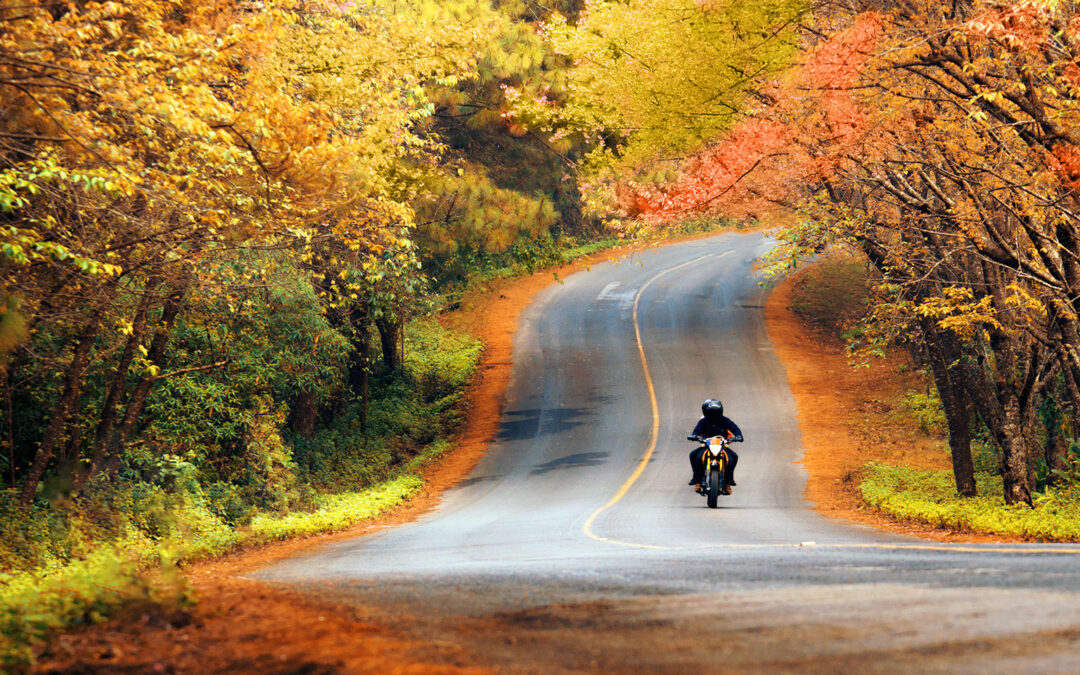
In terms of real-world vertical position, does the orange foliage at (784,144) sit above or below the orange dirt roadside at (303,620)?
above

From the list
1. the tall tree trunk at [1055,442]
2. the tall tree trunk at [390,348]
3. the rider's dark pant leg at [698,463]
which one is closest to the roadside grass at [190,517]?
the tall tree trunk at [390,348]

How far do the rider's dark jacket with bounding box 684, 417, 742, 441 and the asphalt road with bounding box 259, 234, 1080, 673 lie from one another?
49.2 inches

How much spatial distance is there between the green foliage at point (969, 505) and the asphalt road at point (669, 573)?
1284 mm

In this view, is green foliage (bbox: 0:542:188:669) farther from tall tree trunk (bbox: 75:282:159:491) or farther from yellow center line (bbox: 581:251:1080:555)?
tall tree trunk (bbox: 75:282:159:491)

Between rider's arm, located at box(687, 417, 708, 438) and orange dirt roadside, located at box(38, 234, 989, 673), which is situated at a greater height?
rider's arm, located at box(687, 417, 708, 438)

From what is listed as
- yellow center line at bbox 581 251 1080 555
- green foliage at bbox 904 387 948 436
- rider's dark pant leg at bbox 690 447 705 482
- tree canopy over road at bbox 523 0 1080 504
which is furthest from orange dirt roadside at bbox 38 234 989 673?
tree canopy over road at bbox 523 0 1080 504

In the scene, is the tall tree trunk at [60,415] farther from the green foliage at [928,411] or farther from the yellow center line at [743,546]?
the green foliage at [928,411]

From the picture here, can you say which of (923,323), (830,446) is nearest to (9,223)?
(923,323)

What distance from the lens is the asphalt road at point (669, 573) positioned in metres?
5.29

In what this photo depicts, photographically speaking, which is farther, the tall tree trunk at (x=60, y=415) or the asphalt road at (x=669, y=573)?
the tall tree trunk at (x=60, y=415)

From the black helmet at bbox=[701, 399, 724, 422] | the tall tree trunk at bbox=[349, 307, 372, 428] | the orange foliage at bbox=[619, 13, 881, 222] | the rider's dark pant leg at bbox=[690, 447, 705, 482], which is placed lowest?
the rider's dark pant leg at bbox=[690, 447, 705, 482]

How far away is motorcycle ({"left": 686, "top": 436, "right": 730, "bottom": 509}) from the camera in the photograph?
16391 mm

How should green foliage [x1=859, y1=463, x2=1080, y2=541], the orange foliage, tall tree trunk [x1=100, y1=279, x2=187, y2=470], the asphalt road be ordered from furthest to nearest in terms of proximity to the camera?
tall tree trunk [x1=100, y1=279, x2=187, y2=470]
the orange foliage
green foliage [x1=859, y1=463, x2=1080, y2=541]
the asphalt road

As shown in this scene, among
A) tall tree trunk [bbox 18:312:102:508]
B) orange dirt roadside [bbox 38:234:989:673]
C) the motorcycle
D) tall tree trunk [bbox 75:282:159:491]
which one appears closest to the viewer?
orange dirt roadside [bbox 38:234:989:673]
